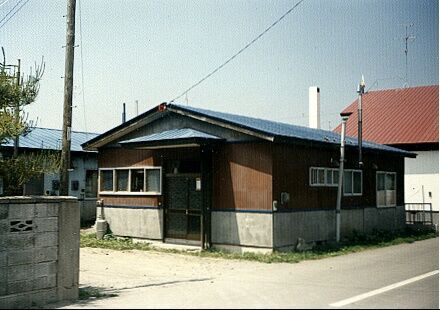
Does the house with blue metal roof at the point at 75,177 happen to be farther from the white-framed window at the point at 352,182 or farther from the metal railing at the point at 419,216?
the metal railing at the point at 419,216

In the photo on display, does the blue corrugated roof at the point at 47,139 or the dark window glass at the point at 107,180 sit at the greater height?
the blue corrugated roof at the point at 47,139

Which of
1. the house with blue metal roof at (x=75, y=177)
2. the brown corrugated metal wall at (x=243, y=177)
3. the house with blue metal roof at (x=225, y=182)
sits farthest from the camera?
the house with blue metal roof at (x=75, y=177)

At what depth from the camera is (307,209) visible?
1666 centimetres

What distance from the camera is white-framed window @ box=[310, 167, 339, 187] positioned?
17.2 meters

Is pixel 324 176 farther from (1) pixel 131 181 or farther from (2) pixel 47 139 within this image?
(2) pixel 47 139

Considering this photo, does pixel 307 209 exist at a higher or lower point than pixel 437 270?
higher

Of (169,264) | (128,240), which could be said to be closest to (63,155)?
(169,264)

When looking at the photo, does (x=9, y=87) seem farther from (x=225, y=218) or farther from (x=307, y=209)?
(x=307, y=209)

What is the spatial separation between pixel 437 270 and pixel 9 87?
10159 mm

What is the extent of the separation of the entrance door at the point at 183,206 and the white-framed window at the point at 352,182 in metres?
5.66

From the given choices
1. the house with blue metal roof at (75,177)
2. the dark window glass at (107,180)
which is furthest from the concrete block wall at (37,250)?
the house with blue metal roof at (75,177)

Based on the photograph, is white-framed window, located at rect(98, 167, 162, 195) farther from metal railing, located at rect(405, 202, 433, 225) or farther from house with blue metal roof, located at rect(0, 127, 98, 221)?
metal railing, located at rect(405, 202, 433, 225)

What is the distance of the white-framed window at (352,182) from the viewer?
19.3 metres

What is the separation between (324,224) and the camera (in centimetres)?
1748
